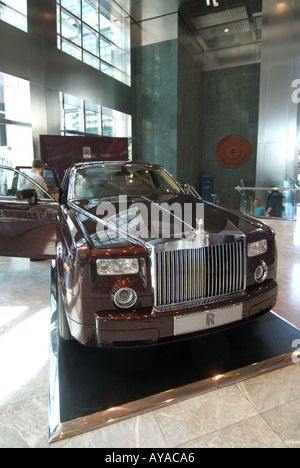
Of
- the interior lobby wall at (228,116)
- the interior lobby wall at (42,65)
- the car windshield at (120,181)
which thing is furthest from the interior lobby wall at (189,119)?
the car windshield at (120,181)

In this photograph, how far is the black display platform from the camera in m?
1.75

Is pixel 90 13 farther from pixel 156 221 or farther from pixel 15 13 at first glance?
pixel 156 221

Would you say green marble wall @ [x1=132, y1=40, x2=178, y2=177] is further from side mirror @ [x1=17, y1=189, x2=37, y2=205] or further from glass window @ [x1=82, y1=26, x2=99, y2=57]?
side mirror @ [x1=17, y1=189, x2=37, y2=205]

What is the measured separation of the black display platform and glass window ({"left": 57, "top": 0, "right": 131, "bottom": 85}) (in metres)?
10.5

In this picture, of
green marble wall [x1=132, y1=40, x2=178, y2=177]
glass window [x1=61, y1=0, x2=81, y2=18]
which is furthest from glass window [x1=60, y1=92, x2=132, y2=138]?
glass window [x1=61, y1=0, x2=81, y2=18]

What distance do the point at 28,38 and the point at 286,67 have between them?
7.84 metres

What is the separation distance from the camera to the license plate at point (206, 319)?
1868mm

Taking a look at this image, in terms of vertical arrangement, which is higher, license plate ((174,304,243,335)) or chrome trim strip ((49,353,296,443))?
license plate ((174,304,243,335))

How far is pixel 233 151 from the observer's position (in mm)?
15875

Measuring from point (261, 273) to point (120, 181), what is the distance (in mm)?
1735

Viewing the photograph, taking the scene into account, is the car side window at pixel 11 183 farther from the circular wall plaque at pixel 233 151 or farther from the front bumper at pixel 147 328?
the circular wall plaque at pixel 233 151

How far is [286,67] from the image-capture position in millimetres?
9961

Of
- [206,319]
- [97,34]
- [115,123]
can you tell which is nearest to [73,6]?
[97,34]
